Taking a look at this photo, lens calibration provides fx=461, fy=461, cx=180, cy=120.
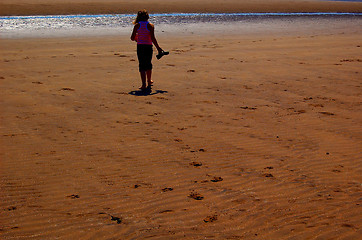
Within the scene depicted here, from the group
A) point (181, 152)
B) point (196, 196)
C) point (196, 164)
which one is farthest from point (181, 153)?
point (196, 196)

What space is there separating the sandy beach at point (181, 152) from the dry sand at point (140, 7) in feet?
54.3

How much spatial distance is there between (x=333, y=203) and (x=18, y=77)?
7508mm

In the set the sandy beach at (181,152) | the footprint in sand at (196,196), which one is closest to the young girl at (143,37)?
the sandy beach at (181,152)

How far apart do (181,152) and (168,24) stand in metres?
18.0

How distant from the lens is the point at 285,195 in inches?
185

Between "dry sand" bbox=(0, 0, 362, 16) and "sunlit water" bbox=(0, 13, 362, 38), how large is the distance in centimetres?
175

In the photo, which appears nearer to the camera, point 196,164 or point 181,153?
point 196,164

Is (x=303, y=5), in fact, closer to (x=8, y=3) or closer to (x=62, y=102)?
(x=8, y=3)

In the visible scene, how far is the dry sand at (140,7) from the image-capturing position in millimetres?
26781

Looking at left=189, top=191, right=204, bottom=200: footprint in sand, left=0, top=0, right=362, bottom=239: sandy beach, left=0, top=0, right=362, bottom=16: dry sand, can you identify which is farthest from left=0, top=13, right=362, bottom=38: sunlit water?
left=189, top=191, right=204, bottom=200: footprint in sand

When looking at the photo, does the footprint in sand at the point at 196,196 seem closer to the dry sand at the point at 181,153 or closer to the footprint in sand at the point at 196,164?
the dry sand at the point at 181,153

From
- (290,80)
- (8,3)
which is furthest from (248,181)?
(8,3)

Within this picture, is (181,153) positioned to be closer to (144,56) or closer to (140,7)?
(144,56)

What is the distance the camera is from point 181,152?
5801 mm
